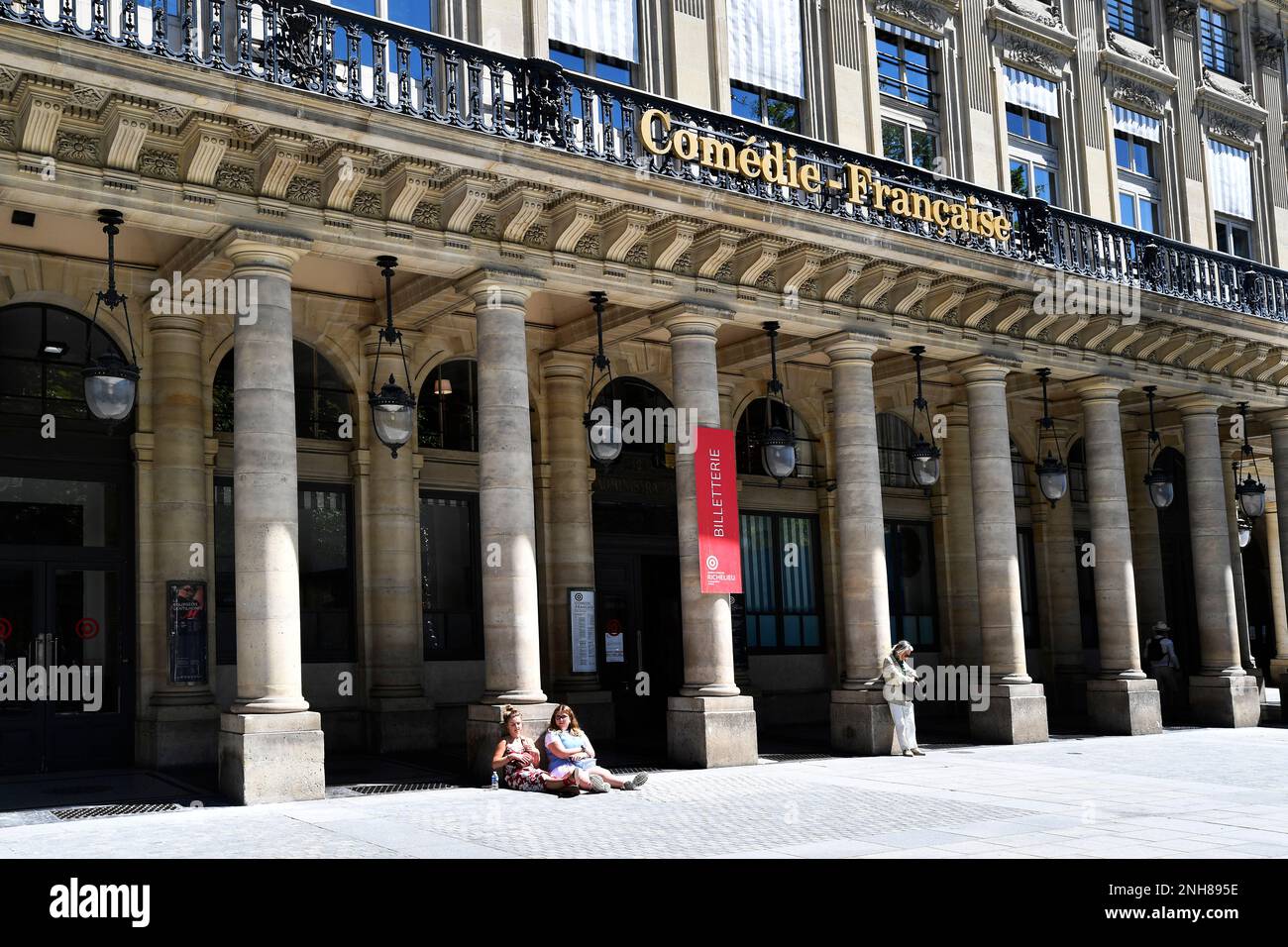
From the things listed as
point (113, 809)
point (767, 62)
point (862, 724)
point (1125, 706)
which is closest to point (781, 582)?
point (862, 724)

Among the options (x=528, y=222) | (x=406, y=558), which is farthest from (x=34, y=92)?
(x=406, y=558)

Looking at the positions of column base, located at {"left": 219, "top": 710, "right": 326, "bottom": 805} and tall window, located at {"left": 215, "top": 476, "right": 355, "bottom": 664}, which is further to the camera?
tall window, located at {"left": 215, "top": 476, "right": 355, "bottom": 664}

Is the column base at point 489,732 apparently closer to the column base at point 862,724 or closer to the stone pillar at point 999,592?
the column base at point 862,724

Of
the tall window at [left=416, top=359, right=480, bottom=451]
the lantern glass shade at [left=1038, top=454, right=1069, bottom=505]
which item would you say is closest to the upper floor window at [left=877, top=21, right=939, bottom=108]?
the lantern glass shade at [left=1038, top=454, right=1069, bottom=505]

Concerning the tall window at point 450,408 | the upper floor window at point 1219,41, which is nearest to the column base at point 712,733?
the tall window at point 450,408

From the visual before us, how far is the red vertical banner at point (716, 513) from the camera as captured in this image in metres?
17.0

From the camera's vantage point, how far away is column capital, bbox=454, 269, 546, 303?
611 inches

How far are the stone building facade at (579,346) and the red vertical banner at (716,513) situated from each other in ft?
1.24

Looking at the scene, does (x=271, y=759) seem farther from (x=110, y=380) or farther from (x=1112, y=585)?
(x=1112, y=585)

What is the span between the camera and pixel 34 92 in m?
12.1

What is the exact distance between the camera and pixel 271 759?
12.9m

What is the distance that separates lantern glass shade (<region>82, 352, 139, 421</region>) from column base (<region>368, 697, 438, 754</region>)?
19.9ft

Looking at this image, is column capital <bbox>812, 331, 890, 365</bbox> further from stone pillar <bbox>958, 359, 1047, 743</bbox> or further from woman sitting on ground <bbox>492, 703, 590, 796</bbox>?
woman sitting on ground <bbox>492, 703, 590, 796</bbox>
